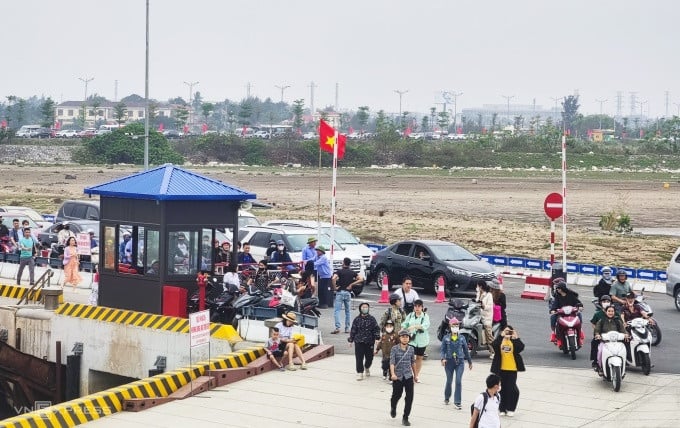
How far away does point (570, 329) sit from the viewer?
76.8 ft

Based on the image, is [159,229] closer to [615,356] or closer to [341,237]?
[615,356]

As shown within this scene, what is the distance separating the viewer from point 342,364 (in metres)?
22.7

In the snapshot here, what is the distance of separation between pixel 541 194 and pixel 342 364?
2358 inches

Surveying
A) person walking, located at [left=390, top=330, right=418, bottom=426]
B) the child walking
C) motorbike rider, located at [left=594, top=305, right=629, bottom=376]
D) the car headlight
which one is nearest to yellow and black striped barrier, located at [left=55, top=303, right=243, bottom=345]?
the child walking

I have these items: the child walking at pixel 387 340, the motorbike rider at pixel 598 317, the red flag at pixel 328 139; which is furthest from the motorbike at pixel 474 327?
the red flag at pixel 328 139

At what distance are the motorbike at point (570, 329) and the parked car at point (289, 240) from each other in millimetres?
10412

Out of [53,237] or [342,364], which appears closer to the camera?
[342,364]

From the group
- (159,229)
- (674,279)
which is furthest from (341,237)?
(159,229)

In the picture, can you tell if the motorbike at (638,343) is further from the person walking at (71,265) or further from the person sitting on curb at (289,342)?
the person walking at (71,265)

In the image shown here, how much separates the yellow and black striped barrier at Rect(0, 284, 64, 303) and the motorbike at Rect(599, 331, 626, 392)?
530 inches

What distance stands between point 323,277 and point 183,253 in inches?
186

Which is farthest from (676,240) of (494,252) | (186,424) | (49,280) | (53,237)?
(186,424)

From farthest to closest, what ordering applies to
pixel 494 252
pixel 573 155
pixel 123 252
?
pixel 573 155 < pixel 494 252 < pixel 123 252

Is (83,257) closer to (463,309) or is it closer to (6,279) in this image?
(6,279)
